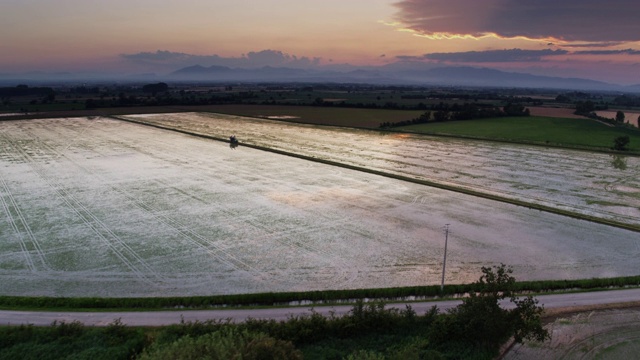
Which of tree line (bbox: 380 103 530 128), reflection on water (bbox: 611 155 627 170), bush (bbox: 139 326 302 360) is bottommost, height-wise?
bush (bbox: 139 326 302 360)

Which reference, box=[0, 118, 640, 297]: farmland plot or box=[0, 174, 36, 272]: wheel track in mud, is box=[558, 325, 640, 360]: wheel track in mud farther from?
box=[0, 174, 36, 272]: wheel track in mud

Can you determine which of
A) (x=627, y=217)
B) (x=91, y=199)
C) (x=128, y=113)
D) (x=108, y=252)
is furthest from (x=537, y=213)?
(x=128, y=113)

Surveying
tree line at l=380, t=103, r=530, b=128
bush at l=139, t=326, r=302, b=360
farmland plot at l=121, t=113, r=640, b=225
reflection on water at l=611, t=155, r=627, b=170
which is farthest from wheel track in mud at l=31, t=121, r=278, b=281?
tree line at l=380, t=103, r=530, b=128

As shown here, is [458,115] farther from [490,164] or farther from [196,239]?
[196,239]

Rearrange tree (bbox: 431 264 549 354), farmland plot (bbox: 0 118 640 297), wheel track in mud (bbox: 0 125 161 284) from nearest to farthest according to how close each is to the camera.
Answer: tree (bbox: 431 264 549 354) < farmland plot (bbox: 0 118 640 297) < wheel track in mud (bbox: 0 125 161 284)

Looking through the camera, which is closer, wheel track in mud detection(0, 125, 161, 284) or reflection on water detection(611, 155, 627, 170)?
wheel track in mud detection(0, 125, 161, 284)

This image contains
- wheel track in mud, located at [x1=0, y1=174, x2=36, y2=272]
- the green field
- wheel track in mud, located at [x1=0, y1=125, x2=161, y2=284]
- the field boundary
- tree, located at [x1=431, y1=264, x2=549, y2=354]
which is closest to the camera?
tree, located at [x1=431, y1=264, x2=549, y2=354]

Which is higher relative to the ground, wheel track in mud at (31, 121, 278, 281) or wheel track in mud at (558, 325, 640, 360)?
wheel track in mud at (31, 121, 278, 281)

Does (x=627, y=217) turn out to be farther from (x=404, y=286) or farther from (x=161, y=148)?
(x=161, y=148)
